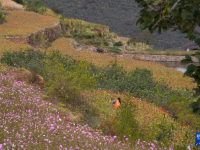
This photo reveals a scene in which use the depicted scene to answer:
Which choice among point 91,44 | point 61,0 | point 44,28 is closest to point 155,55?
point 91,44

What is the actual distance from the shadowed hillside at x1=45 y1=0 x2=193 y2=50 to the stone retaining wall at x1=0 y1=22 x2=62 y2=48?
6103cm

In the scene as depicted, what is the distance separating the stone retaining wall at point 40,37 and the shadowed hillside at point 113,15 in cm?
6103

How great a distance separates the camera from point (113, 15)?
10912 centimetres

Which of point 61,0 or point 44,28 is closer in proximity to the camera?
point 44,28

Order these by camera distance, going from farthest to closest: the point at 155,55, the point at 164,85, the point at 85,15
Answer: the point at 85,15 < the point at 155,55 < the point at 164,85

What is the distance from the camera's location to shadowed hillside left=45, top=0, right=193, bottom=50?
95.6 meters

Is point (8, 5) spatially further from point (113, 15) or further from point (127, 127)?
point (113, 15)

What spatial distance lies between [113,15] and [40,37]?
85461 millimetres

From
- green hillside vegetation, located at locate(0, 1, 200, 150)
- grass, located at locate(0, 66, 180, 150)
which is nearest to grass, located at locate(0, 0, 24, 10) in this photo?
green hillside vegetation, located at locate(0, 1, 200, 150)

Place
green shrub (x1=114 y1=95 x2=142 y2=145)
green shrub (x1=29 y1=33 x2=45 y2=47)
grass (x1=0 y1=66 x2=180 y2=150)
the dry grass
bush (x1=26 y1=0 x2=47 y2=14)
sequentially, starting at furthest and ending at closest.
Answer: bush (x1=26 y1=0 x2=47 y2=14) < the dry grass < green shrub (x1=29 y1=33 x2=45 y2=47) < green shrub (x1=114 y1=95 x2=142 y2=145) < grass (x1=0 y1=66 x2=180 y2=150)

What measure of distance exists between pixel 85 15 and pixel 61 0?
1558 centimetres

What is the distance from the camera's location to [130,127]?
5.82 meters

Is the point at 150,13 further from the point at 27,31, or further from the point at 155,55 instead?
the point at 155,55

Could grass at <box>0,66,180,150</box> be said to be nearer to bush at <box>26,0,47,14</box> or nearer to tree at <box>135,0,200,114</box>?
tree at <box>135,0,200,114</box>
